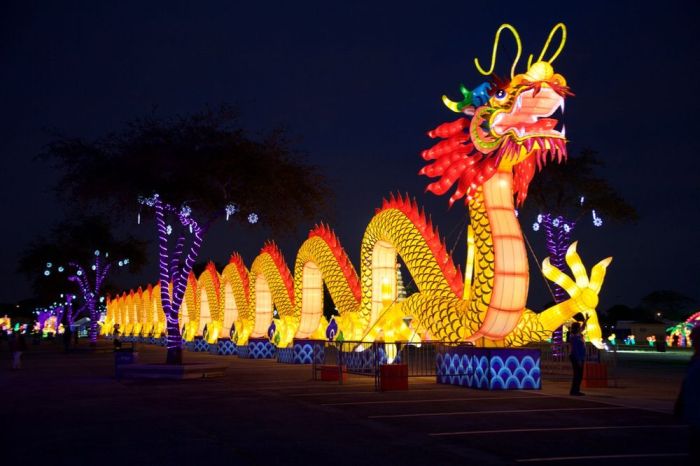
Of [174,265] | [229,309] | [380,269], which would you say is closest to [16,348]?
[174,265]

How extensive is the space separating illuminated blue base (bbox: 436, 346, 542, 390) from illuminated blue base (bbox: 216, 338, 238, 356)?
1769 centimetres

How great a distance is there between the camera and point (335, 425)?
9.78 meters

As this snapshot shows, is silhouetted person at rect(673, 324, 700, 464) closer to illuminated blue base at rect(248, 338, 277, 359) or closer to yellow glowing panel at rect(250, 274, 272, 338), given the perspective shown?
yellow glowing panel at rect(250, 274, 272, 338)

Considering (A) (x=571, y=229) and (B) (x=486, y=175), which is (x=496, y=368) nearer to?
(B) (x=486, y=175)

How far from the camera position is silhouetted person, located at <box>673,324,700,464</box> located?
5.18m

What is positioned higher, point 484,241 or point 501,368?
point 484,241

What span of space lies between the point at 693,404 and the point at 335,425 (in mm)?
5411

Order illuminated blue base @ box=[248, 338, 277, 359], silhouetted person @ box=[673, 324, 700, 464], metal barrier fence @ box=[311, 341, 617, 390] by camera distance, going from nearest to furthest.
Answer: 1. silhouetted person @ box=[673, 324, 700, 464]
2. metal barrier fence @ box=[311, 341, 617, 390]
3. illuminated blue base @ box=[248, 338, 277, 359]

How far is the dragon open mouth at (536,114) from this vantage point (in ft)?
43.4

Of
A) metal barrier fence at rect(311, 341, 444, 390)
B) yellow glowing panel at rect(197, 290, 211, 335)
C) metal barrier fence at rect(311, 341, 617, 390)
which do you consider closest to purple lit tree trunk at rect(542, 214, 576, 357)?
metal barrier fence at rect(311, 341, 617, 390)

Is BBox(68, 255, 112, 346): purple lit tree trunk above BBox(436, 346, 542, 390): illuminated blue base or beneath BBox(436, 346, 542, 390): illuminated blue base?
above

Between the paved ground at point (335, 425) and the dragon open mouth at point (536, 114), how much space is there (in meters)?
4.67

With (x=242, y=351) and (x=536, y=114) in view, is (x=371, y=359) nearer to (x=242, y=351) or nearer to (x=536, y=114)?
(x=536, y=114)

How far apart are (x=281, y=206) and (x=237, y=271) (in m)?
8.17
